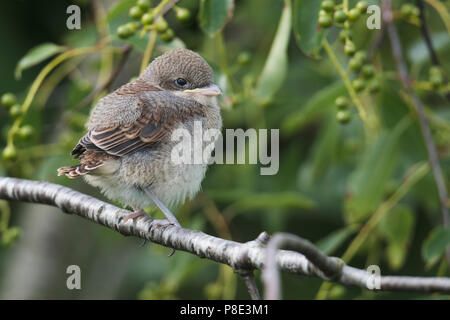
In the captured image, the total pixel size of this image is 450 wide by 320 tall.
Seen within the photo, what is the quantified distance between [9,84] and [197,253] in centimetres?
417

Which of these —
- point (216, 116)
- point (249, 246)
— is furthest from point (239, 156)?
point (249, 246)

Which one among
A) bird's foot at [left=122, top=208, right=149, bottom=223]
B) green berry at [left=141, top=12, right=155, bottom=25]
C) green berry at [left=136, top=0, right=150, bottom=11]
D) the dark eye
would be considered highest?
green berry at [left=136, top=0, right=150, bottom=11]

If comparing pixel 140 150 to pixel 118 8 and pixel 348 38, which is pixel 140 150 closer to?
pixel 118 8

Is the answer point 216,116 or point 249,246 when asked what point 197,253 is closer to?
point 249,246

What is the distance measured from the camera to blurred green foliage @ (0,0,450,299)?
378 cm

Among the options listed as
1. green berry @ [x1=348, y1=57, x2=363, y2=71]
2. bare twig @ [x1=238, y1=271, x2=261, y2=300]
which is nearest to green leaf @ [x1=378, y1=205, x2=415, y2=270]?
green berry @ [x1=348, y1=57, x2=363, y2=71]

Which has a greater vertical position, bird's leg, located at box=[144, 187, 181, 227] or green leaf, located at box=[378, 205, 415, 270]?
green leaf, located at box=[378, 205, 415, 270]

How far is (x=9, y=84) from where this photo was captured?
643 cm

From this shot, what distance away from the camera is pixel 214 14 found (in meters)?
3.48

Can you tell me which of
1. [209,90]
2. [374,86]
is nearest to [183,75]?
[209,90]

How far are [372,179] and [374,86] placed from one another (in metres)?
0.56

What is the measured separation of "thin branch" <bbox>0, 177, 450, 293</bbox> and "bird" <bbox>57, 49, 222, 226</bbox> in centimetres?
8

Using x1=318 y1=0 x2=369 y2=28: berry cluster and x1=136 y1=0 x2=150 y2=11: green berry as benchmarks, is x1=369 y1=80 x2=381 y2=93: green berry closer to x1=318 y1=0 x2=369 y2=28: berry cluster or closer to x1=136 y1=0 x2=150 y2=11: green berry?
x1=318 y1=0 x2=369 y2=28: berry cluster

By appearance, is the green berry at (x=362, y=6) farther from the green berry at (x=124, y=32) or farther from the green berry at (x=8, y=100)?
the green berry at (x=8, y=100)
